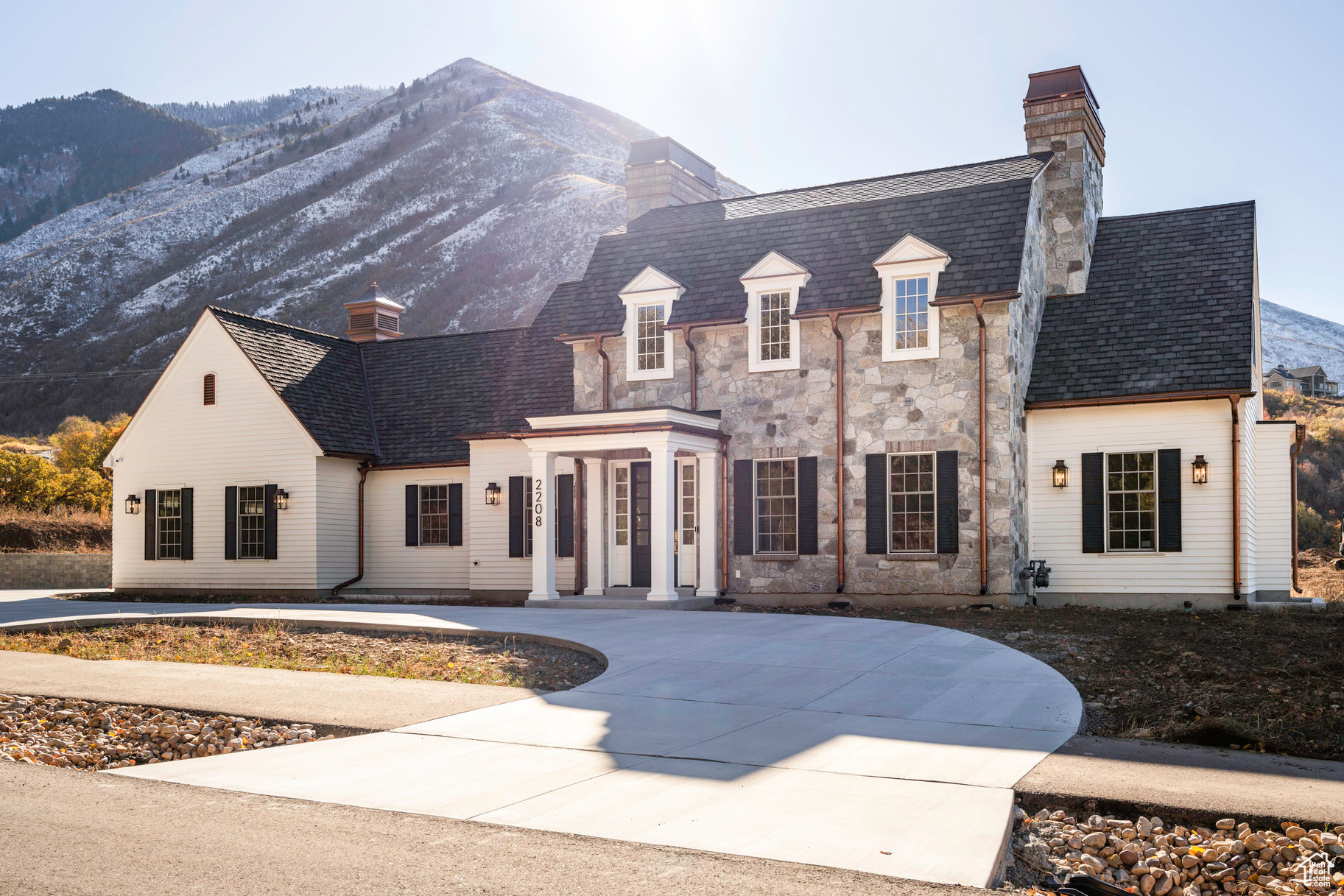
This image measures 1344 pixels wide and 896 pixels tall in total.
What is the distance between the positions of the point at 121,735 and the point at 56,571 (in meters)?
21.7

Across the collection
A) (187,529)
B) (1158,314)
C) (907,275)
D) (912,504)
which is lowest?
(187,529)

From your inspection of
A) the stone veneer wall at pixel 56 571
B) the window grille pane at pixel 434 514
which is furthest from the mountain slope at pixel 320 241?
the window grille pane at pixel 434 514

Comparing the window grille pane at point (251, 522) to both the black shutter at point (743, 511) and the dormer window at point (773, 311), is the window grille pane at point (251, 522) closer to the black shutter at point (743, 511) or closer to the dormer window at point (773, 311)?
the black shutter at point (743, 511)

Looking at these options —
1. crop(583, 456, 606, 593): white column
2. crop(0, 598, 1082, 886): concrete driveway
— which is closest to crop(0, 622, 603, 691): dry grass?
crop(0, 598, 1082, 886): concrete driveway

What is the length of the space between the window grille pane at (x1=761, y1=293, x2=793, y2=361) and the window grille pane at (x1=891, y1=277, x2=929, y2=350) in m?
1.89

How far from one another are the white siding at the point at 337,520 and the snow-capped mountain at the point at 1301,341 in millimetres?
90078

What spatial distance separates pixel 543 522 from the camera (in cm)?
1828

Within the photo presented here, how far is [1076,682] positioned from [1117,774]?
3.50m

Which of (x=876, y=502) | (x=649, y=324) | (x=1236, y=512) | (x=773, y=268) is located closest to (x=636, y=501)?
(x=649, y=324)

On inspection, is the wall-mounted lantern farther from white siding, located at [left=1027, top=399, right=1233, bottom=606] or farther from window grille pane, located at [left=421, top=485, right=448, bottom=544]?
window grille pane, located at [left=421, top=485, right=448, bottom=544]

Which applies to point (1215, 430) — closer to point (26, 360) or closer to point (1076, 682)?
point (1076, 682)

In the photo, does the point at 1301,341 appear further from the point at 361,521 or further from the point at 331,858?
the point at 331,858

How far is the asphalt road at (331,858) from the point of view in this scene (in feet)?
13.5

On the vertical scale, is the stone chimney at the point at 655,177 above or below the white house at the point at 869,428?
above
